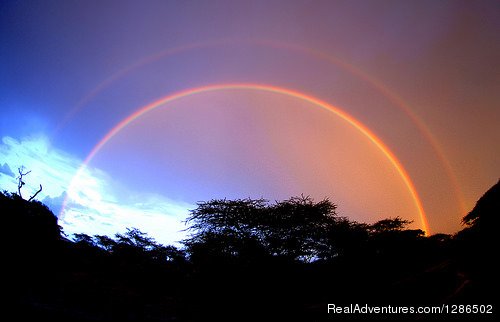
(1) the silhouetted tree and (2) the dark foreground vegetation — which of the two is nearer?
(2) the dark foreground vegetation

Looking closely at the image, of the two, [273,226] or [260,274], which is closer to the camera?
→ [260,274]

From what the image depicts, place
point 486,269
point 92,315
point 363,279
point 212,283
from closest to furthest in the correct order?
point 92,315 < point 486,269 < point 363,279 < point 212,283

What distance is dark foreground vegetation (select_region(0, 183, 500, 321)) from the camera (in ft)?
25.7

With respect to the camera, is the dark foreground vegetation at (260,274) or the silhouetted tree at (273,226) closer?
the dark foreground vegetation at (260,274)

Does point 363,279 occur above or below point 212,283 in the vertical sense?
above

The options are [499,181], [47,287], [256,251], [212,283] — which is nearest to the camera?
[47,287]

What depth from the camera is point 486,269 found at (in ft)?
27.0

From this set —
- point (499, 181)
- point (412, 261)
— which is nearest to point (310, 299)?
point (412, 261)

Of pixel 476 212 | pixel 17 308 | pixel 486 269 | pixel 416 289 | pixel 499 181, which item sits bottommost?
pixel 17 308

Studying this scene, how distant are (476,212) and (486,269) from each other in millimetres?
5368

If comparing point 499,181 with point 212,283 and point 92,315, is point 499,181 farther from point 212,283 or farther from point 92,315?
point 92,315

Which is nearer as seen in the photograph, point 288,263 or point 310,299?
point 310,299

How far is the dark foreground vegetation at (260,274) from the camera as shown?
785 centimetres

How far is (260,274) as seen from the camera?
51.7ft
